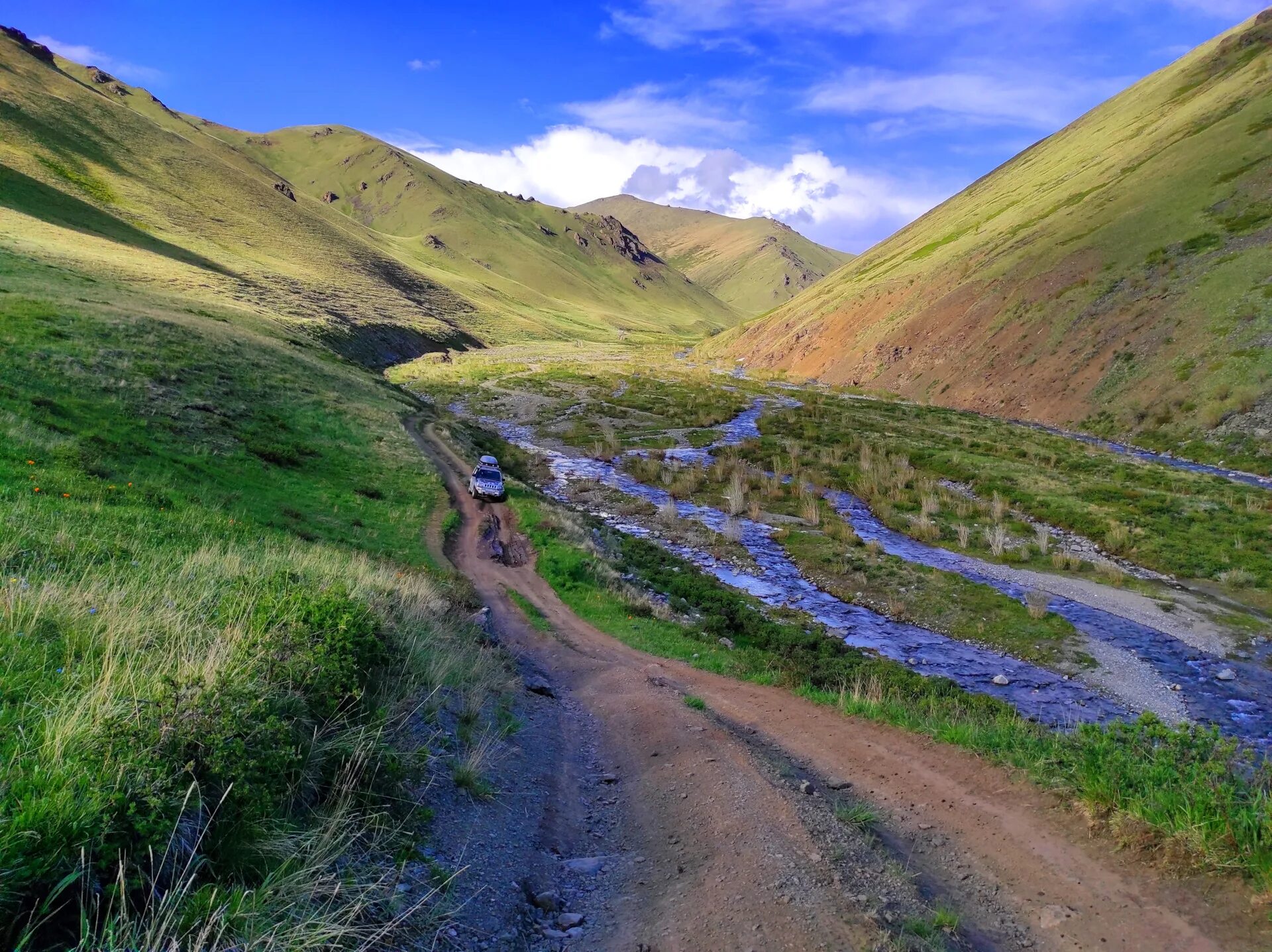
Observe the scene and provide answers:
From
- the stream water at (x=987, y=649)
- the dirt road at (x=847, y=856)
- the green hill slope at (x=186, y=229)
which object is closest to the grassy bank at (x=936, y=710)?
the dirt road at (x=847, y=856)

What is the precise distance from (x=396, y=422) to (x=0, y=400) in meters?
21.2

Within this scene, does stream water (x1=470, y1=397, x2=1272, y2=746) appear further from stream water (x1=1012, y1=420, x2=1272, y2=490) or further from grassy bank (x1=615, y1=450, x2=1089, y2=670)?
stream water (x1=1012, y1=420, x2=1272, y2=490)

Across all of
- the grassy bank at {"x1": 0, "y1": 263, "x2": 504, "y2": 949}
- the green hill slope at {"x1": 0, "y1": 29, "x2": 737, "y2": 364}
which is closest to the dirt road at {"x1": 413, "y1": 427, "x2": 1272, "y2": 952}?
the grassy bank at {"x1": 0, "y1": 263, "x2": 504, "y2": 949}

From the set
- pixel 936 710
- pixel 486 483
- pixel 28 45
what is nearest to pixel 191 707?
pixel 936 710

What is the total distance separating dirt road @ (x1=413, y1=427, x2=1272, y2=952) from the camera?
6105 millimetres

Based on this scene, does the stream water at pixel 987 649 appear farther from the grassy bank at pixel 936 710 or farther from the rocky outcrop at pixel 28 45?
the rocky outcrop at pixel 28 45

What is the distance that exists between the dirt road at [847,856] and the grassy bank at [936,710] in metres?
0.38

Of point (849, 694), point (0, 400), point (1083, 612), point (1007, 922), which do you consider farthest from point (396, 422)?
point (1007, 922)

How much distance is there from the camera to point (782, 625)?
2030cm

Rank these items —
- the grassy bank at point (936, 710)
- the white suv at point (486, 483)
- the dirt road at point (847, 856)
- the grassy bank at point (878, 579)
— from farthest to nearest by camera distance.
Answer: the white suv at point (486, 483)
the grassy bank at point (878, 579)
the grassy bank at point (936, 710)
the dirt road at point (847, 856)

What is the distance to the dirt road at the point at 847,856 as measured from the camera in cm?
611

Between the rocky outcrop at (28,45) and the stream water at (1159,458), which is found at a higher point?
the rocky outcrop at (28,45)

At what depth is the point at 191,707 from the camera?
189 inches

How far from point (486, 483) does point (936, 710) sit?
19.9 m
